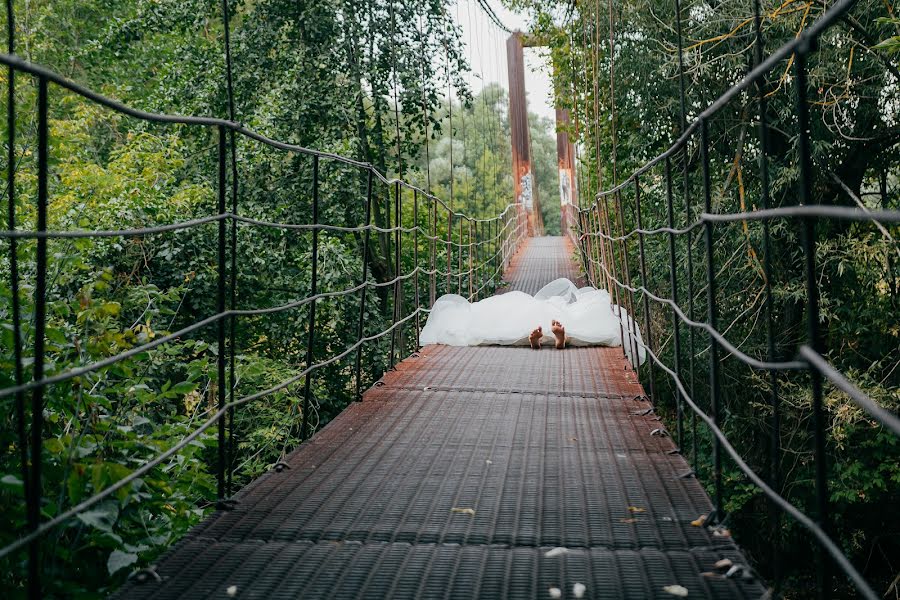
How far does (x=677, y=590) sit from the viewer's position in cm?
126

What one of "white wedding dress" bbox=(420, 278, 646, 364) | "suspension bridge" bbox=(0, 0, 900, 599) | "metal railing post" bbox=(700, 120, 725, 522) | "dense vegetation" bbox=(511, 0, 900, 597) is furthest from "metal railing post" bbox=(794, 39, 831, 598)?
"dense vegetation" bbox=(511, 0, 900, 597)

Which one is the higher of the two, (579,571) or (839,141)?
(839,141)

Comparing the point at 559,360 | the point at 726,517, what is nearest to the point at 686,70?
the point at 559,360

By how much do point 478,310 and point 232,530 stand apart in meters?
3.28

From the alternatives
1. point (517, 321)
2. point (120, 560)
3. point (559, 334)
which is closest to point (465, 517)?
point (120, 560)

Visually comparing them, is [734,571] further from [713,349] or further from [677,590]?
[713,349]

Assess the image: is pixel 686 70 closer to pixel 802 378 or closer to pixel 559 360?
pixel 802 378

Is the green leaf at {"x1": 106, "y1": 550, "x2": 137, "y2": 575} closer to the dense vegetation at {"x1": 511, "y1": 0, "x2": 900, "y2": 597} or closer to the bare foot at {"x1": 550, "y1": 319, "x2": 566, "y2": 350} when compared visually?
the bare foot at {"x1": 550, "y1": 319, "x2": 566, "y2": 350}

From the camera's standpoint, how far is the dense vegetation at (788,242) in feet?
17.6

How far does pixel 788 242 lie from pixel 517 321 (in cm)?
244

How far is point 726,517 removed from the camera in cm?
157

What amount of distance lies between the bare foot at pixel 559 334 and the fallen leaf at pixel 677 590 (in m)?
2.90

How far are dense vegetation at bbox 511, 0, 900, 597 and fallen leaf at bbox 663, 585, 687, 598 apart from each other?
11.8 feet

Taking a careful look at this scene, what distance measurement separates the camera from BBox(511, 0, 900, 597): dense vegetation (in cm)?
537
